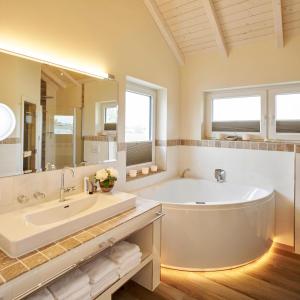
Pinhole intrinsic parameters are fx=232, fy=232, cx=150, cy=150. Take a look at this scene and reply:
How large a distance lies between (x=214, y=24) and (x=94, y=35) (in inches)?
57.3

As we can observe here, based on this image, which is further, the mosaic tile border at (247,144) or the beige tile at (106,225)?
the mosaic tile border at (247,144)

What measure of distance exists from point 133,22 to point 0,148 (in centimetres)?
194

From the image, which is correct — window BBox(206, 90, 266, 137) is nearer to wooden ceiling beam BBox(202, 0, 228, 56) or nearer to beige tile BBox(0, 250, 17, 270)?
wooden ceiling beam BBox(202, 0, 228, 56)

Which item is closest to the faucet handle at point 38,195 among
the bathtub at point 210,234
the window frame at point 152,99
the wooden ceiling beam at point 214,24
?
the bathtub at point 210,234

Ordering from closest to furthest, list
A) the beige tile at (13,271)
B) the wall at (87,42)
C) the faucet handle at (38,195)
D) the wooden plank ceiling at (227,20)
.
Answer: the beige tile at (13,271) → the wall at (87,42) → the faucet handle at (38,195) → the wooden plank ceiling at (227,20)

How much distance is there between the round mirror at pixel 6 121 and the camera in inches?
59.4

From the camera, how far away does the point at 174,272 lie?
2240 mm

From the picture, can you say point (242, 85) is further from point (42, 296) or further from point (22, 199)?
point (42, 296)

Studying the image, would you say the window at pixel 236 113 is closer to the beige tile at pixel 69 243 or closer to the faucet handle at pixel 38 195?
the faucet handle at pixel 38 195

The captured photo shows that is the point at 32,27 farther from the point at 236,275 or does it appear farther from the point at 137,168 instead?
the point at 236,275

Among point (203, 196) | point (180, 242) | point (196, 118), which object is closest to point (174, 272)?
point (180, 242)

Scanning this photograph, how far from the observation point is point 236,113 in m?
3.24

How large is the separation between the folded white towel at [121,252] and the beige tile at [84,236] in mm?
421

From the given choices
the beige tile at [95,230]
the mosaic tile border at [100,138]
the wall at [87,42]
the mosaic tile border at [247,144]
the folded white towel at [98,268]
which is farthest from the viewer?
the mosaic tile border at [247,144]
